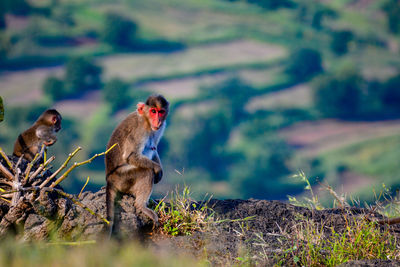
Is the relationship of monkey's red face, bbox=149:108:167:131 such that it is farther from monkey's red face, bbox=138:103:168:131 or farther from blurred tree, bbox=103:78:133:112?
blurred tree, bbox=103:78:133:112

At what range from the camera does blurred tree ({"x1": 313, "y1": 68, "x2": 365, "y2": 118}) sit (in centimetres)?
6122

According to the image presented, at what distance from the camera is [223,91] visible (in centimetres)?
6531

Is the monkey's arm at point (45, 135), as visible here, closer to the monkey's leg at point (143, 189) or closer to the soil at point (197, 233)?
the soil at point (197, 233)

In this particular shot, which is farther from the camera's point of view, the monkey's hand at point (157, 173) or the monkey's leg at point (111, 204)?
the monkey's hand at point (157, 173)

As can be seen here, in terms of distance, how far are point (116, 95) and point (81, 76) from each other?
6135 millimetres

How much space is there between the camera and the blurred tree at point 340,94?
61.2 m

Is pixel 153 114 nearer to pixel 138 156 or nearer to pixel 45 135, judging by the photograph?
pixel 138 156

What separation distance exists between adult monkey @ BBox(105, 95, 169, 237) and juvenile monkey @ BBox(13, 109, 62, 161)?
6.60 feet

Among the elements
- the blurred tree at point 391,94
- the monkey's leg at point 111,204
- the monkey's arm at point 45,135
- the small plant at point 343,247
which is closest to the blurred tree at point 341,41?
the blurred tree at point 391,94

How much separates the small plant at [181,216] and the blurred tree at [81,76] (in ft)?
179

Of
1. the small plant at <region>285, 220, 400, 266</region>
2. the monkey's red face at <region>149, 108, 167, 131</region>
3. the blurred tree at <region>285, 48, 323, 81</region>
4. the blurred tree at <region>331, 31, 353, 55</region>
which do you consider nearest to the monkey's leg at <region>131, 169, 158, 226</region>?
the monkey's red face at <region>149, 108, 167, 131</region>

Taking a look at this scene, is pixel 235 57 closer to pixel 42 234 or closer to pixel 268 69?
pixel 268 69

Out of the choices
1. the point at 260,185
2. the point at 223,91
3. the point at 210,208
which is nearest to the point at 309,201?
the point at 210,208

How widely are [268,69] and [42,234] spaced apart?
60817 millimetres
